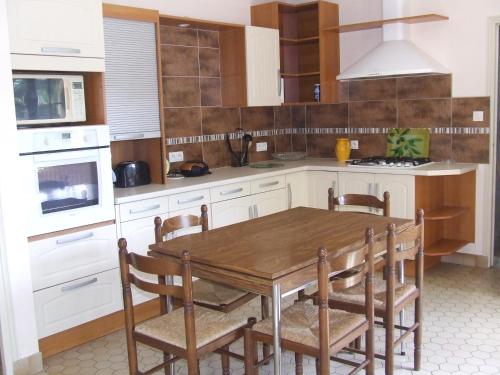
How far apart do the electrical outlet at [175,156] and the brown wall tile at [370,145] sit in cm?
174

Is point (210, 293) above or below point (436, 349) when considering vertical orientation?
above

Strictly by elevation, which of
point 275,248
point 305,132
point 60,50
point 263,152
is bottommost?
point 275,248

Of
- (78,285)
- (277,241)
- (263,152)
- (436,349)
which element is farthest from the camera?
(263,152)

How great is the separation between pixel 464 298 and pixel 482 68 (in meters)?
1.90

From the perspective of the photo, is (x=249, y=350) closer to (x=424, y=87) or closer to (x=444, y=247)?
(x=444, y=247)

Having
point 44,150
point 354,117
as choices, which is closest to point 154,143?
point 44,150

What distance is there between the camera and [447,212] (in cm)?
475

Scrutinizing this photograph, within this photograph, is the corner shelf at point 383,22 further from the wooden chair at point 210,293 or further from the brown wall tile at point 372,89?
the wooden chair at point 210,293

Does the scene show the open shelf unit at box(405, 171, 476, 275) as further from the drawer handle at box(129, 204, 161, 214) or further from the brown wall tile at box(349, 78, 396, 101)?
the drawer handle at box(129, 204, 161, 214)

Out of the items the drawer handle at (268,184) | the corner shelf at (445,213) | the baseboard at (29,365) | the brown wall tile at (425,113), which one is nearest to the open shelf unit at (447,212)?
the corner shelf at (445,213)

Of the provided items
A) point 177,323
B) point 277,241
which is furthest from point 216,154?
point 177,323

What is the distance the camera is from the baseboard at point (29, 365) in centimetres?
317

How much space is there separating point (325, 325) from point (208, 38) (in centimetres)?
334

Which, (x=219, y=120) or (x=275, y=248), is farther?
(x=219, y=120)
